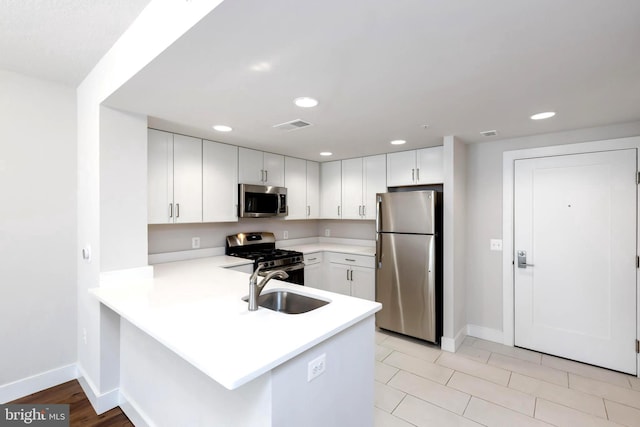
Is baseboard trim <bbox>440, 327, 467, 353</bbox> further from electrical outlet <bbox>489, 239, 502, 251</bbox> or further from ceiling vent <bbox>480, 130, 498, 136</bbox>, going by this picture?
ceiling vent <bbox>480, 130, 498, 136</bbox>

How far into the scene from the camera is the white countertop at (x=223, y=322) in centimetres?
111

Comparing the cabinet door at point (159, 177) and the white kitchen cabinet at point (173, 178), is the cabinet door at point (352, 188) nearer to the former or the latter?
the white kitchen cabinet at point (173, 178)

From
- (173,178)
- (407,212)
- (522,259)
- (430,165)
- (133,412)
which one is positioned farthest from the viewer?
(430,165)

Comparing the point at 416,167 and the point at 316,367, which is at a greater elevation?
the point at 416,167

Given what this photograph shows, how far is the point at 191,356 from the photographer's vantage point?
45.2 inches

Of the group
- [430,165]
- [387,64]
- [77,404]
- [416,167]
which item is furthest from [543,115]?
[77,404]

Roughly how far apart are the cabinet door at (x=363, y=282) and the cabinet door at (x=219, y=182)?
1.73m

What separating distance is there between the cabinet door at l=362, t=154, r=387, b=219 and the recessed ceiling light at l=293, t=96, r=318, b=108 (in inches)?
81.0

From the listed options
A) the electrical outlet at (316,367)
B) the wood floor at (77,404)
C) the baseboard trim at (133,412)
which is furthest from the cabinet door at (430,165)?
the wood floor at (77,404)

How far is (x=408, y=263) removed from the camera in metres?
3.28

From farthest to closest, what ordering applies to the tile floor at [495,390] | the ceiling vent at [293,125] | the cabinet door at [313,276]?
the cabinet door at [313,276] → the ceiling vent at [293,125] → the tile floor at [495,390]

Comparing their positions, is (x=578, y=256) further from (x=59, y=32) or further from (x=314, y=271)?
(x=59, y=32)

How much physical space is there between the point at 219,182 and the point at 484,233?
123 inches

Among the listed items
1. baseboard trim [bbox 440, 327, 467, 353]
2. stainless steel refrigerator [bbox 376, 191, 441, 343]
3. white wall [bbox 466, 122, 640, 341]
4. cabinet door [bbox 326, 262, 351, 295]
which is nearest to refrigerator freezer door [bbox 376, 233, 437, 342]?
stainless steel refrigerator [bbox 376, 191, 441, 343]
